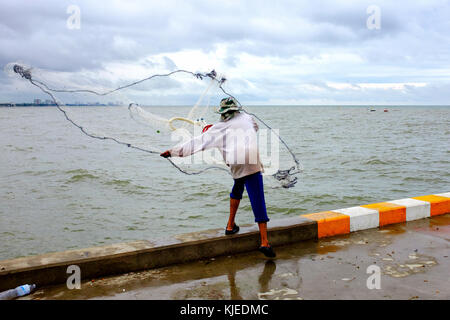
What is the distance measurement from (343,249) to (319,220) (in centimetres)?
55

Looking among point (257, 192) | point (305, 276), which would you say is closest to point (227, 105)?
point (257, 192)

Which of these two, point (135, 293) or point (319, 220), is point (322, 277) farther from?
point (135, 293)

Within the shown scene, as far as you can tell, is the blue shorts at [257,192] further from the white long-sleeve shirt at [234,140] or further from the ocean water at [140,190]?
the ocean water at [140,190]

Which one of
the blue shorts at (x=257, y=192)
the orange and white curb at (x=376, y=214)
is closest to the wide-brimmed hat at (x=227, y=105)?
the blue shorts at (x=257, y=192)

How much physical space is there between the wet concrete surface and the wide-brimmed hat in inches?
69.6

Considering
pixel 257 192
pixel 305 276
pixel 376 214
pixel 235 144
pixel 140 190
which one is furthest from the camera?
pixel 140 190

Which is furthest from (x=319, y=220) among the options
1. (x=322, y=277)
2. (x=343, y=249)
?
(x=322, y=277)

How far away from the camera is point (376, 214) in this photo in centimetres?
603

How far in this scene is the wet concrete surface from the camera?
4.01 metres

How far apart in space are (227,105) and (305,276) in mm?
2041

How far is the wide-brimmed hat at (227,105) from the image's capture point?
4.62m

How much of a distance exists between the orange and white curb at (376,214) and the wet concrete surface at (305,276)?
0.83 ft

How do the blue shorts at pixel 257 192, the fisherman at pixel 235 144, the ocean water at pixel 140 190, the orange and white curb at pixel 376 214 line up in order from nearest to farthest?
the fisherman at pixel 235 144 → the blue shorts at pixel 257 192 → the orange and white curb at pixel 376 214 → the ocean water at pixel 140 190

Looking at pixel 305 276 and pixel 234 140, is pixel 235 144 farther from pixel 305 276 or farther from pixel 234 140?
pixel 305 276
